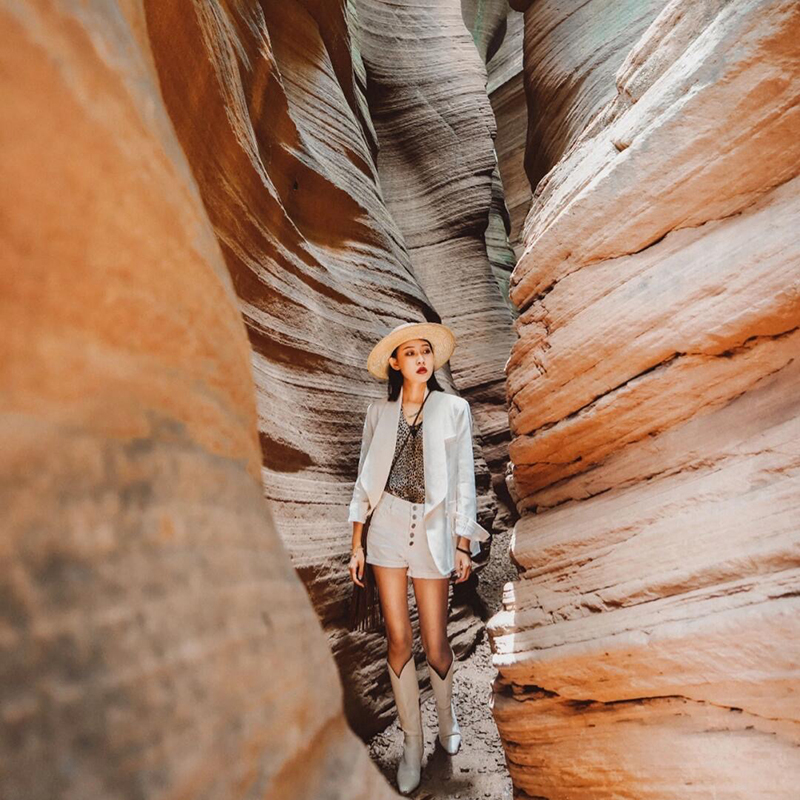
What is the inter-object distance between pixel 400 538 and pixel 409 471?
0.37 m

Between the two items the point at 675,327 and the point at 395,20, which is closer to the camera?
the point at 675,327

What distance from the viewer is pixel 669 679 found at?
6.50 feet

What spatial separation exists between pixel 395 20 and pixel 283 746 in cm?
1036

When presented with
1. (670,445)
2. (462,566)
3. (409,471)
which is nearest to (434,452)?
(409,471)

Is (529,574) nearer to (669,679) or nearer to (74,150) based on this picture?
(669,679)

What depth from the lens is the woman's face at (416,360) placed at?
3.30m

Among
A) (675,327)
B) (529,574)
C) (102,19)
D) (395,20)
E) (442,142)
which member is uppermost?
(395,20)

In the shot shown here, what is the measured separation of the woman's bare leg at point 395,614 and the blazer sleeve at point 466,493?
0.39 m

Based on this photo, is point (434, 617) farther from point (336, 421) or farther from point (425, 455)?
point (336, 421)

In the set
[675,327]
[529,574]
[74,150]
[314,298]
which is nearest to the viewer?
[74,150]

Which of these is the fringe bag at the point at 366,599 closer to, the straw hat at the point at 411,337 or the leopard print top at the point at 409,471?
the leopard print top at the point at 409,471

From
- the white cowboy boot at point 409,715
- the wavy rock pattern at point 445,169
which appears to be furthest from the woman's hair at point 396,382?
the wavy rock pattern at point 445,169

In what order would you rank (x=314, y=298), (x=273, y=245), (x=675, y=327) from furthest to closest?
(x=314, y=298) < (x=273, y=245) < (x=675, y=327)

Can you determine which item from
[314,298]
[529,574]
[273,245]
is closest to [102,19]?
[529,574]
